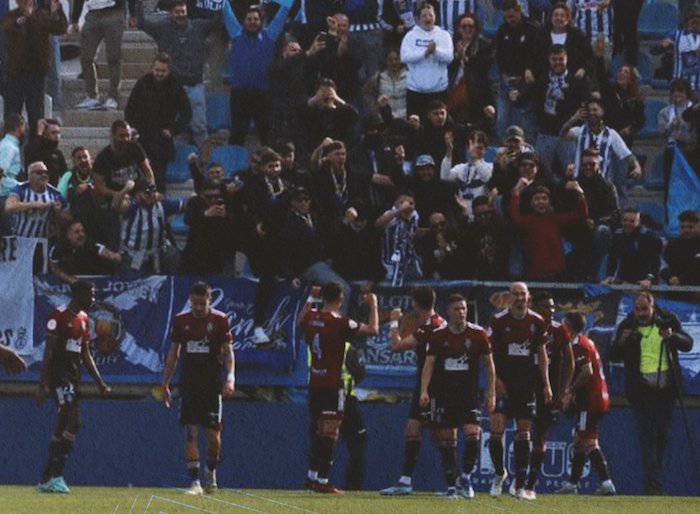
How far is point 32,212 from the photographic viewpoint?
22.0 m

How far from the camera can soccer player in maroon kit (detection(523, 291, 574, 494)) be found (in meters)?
20.4

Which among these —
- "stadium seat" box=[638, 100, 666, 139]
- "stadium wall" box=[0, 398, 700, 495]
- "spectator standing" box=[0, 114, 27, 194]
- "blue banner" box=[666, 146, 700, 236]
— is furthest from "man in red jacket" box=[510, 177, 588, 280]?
"spectator standing" box=[0, 114, 27, 194]

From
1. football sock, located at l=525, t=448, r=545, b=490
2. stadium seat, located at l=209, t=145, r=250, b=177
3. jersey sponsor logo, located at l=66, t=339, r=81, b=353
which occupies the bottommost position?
football sock, located at l=525, t=448, r=545, b=490

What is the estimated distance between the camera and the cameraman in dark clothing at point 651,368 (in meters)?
22.2

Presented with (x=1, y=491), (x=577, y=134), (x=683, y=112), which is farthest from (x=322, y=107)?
(x=1, y=491)

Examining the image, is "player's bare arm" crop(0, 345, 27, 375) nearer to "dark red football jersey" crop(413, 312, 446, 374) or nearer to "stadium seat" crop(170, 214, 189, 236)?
"dark red football jersey" crop(413, 312, 446, 374)

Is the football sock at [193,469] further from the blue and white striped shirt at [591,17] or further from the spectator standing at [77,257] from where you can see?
the blue and white striped shirt at [591,17]

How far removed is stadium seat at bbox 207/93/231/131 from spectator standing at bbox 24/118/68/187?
283 cm

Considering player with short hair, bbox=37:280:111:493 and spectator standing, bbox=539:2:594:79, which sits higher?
spectator standing, bbox=539:2:594:79

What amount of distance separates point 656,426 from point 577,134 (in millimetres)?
3587

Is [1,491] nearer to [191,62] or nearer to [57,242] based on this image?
[57,242]

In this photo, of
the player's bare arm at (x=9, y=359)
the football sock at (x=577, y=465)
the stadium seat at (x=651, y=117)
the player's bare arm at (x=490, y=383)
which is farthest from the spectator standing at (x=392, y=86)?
the player's bare arm at (x=9, y=359)

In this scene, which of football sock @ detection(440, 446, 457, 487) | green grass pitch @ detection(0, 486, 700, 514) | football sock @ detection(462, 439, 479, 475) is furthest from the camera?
football sock @ detection(462, 439, 479, 475)

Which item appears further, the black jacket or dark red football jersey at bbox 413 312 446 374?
the black jacket
